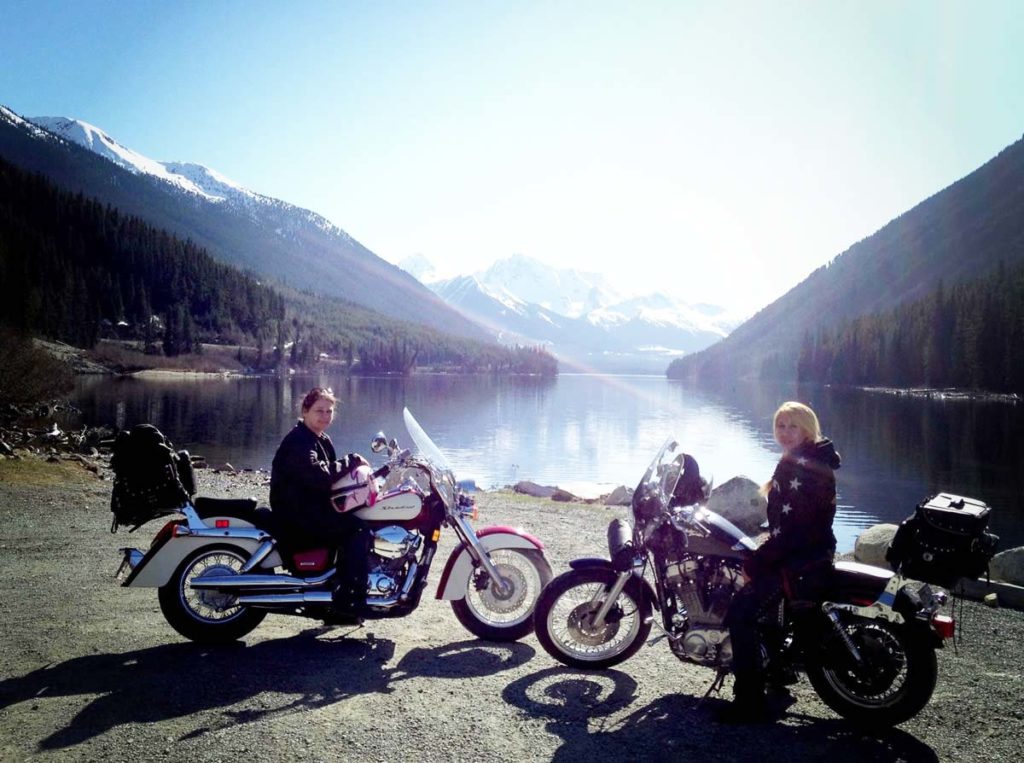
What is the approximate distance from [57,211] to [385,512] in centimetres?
18366

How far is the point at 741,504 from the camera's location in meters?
13.6

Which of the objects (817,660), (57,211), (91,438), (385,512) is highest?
(57,211)

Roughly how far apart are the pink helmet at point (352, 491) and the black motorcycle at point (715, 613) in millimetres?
1846

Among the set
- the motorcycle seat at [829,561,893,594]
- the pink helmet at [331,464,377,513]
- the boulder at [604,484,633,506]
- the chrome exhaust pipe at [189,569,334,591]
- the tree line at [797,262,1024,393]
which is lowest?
the boulder at [604,484,633,506]

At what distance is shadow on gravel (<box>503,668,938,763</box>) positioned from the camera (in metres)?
4.54

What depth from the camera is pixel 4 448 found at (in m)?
17.8

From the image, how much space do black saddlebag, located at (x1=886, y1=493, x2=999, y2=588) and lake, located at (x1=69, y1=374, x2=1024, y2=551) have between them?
14024 millimetres

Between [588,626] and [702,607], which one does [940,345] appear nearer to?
[702,607]

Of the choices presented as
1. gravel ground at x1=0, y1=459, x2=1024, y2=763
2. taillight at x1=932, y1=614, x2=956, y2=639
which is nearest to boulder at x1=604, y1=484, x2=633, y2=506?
gravel ground at x1=0, y1=459, x2=1024, y2=763

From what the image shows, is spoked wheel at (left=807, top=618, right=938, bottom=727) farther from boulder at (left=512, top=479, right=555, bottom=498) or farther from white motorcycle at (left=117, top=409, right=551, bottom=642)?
boulder at (left=512, top=479, right=555, bottom=498)

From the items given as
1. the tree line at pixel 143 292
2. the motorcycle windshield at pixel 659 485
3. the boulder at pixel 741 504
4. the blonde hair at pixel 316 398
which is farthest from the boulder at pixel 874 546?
the tree line at pixel 143 292

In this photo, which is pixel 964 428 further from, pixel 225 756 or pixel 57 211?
pixel 57 211

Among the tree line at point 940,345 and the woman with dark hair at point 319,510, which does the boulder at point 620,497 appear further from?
the tree line at point 940,345

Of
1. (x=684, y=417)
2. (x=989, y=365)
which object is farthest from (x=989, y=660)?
(x=989, y=365)
